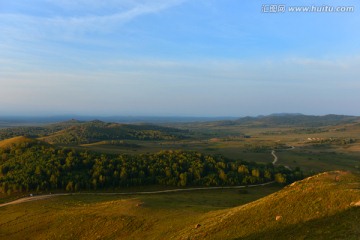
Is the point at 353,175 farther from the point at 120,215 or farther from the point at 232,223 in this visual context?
the point at 120,215

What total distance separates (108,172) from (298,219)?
267ft

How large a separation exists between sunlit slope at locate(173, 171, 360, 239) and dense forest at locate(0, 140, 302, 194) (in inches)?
2445

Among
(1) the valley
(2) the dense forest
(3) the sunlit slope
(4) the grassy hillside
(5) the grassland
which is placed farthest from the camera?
(2) the dense forest

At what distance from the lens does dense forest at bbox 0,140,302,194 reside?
309 ft

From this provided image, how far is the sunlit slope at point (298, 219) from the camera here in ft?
87.7

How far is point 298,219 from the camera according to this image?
30328 millimetres

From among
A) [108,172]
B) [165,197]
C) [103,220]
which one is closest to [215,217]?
[103,220]

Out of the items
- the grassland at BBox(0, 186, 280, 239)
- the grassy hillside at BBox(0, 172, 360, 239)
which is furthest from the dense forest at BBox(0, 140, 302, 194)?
the grassland at BBox(0, 186, 280, 239)

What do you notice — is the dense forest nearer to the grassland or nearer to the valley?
the valley

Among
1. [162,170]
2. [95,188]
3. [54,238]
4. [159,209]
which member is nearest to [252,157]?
[162,170]

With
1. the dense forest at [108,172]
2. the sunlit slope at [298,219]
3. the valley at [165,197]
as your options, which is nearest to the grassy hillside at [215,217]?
the sunlit slope at [298,219]

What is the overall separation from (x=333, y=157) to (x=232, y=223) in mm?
169825

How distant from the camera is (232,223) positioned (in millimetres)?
34469

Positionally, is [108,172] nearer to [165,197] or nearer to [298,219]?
[165,197]
